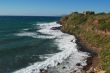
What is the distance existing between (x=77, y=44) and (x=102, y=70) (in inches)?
1000

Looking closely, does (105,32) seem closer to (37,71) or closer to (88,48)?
(88,48)

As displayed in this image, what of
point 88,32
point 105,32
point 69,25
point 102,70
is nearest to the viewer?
point 102,70

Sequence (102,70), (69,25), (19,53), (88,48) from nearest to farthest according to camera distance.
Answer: (102,70) → (19,53) → (88,48) → (69,25)

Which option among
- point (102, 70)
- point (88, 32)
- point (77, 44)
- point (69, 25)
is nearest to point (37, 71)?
point (102, 70)

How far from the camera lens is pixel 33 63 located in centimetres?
3881

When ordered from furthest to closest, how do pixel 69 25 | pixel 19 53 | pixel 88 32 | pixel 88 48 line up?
A: pixel 69 25, pixel 88 32, pixel 88 48, pixel 19 53

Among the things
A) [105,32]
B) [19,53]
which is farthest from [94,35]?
[19,53]

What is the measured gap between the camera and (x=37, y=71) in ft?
112

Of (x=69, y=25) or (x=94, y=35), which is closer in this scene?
(x=94, y=35)

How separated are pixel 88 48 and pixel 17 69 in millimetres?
18298

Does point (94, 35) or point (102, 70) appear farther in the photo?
point (94, 35)

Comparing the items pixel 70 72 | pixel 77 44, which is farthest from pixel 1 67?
pixel 77 44

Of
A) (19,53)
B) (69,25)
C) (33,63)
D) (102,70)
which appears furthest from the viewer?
(69,25)

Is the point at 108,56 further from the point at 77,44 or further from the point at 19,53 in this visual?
the point at 77,44
